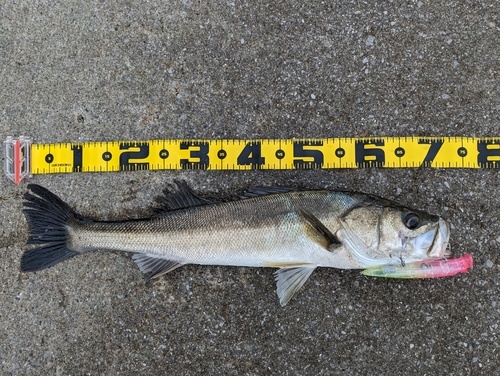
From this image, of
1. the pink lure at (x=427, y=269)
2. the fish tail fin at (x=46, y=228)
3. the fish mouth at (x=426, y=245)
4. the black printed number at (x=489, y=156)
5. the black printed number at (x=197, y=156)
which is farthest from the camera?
the black printed number at (x=197, y=156)

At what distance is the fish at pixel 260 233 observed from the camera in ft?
9.74

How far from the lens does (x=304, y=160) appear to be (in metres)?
3.53

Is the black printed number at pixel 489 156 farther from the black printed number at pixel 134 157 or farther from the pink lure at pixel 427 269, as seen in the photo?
the black printed number at pixel 134 157

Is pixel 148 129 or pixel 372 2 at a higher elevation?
pixel 372 2

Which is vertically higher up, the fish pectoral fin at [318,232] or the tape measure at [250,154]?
the tape measure at [250,154]

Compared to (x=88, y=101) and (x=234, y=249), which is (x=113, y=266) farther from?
(x=88, y=101)

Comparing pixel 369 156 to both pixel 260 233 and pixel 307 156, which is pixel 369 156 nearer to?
pixel 307 156

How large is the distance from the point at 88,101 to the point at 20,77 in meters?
0.74

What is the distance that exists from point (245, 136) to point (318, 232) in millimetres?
1206

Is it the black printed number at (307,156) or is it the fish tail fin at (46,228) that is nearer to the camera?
the fish tail fin at (46,228)

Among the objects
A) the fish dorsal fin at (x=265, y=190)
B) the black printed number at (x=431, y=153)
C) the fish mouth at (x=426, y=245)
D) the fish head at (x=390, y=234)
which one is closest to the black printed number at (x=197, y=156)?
the fish dorsal fin at (x=265, y=190)

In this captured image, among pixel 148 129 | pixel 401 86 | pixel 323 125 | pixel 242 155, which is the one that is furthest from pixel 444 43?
pixel 148 129

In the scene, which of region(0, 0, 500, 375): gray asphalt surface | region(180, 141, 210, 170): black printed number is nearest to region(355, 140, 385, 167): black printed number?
region(0, 0, 500, 375): gray asphalt surface

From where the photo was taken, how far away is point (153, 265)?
331cm
